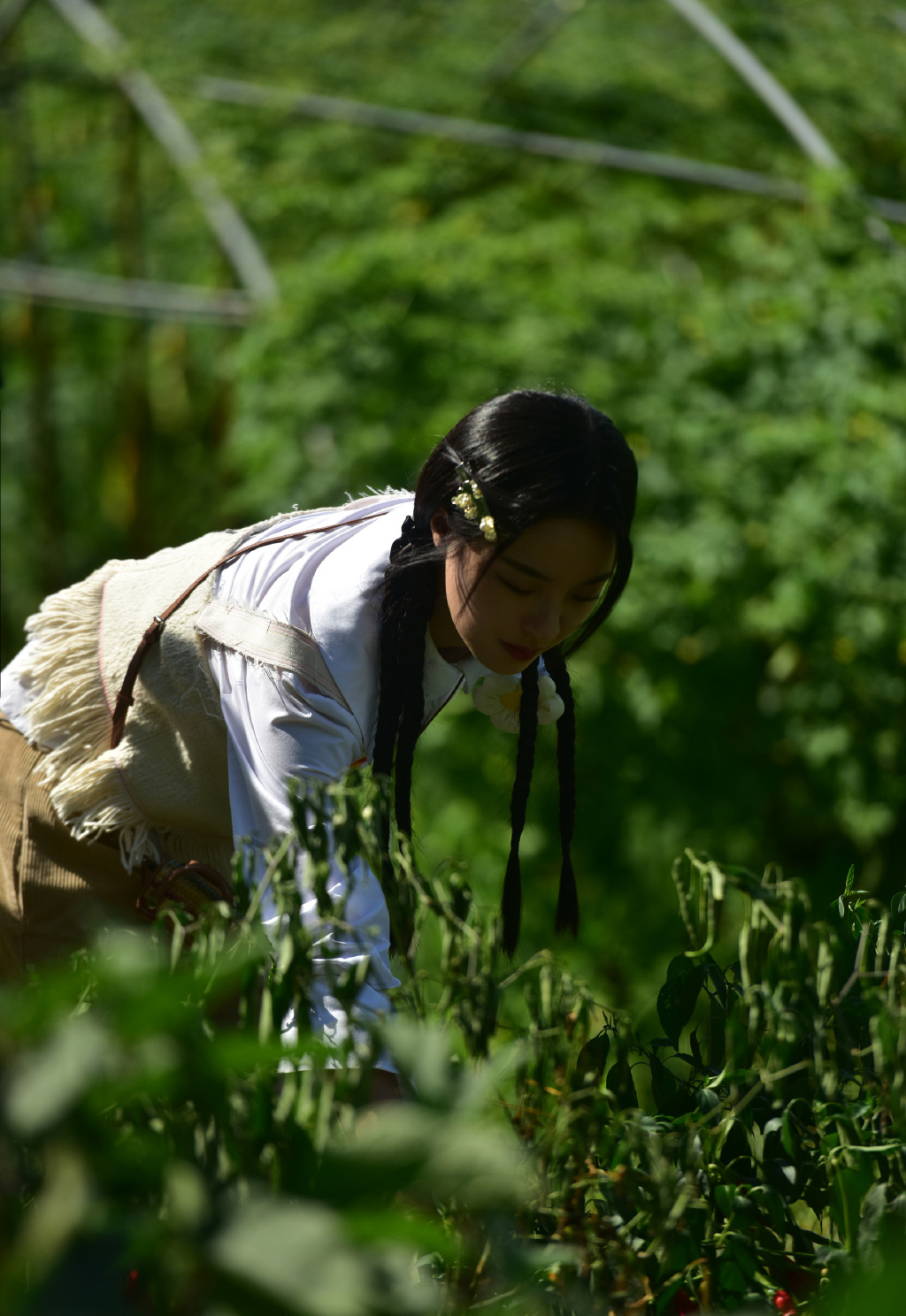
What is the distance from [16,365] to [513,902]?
164 inches

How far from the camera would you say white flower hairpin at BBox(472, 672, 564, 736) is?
1597 millimetres

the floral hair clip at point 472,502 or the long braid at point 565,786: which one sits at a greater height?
the floral hair clip at point 472,502

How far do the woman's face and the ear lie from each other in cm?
3

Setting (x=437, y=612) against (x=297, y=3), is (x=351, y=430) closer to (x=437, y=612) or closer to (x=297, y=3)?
(x=437, y=612)

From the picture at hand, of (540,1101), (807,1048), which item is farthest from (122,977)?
(807,1048)

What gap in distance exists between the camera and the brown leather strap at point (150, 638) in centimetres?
146

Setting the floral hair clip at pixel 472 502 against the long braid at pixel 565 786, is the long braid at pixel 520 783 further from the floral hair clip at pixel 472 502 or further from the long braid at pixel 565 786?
the floral hair clip at pixel 472 502

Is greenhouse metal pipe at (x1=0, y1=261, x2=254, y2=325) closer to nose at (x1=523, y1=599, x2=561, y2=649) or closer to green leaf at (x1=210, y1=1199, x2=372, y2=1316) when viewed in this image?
nose at (x1=523, y1=599, x2=561, y2=649)

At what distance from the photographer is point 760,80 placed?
4547mm

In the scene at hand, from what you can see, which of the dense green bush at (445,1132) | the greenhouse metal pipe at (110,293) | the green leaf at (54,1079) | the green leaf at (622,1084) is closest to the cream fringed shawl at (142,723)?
the dense green bush at (445,1132)

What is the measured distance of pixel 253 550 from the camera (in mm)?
1467

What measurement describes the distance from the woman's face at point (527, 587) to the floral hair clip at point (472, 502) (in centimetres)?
2

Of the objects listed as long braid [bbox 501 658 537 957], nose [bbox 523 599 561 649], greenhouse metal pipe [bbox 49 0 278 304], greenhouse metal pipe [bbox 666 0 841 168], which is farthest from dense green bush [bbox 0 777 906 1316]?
greenhouse metal pipe [bbox 666 0 841 168]

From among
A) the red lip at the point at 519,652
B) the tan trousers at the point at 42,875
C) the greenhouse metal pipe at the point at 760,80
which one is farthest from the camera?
the greenhouse metal pipe at the point at 760,80
